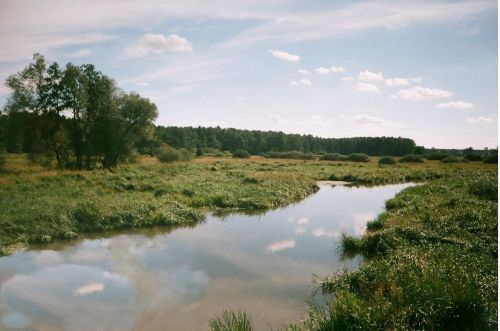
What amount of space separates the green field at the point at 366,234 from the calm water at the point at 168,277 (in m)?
0.83

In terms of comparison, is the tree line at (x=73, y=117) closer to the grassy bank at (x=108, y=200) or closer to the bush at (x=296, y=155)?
the grassy bank at (x=108, y=200)

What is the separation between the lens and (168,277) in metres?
10.3

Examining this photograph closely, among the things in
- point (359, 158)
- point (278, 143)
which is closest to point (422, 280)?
point (359, 158)

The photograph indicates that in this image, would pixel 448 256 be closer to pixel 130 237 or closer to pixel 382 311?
pixel 382 311

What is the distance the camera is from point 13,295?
904 centimetres

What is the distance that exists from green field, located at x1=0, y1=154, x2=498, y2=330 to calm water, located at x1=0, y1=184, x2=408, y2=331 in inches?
32.9

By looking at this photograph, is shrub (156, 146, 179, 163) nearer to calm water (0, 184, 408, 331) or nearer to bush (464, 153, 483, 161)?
calm water (0, 184, 408, 331)

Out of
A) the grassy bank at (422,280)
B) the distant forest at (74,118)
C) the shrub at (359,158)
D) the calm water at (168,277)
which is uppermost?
the distant forest at (74,118)

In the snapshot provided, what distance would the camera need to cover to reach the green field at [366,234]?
6316mm

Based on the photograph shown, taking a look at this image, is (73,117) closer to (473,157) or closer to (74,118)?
(74,118)

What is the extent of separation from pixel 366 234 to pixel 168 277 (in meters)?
7.32

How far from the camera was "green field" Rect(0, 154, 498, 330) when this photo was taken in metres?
6.32

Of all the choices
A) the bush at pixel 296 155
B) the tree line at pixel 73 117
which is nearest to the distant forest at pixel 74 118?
the tree line at pixel 73 117

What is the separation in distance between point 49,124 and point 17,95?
3137 millimetres
